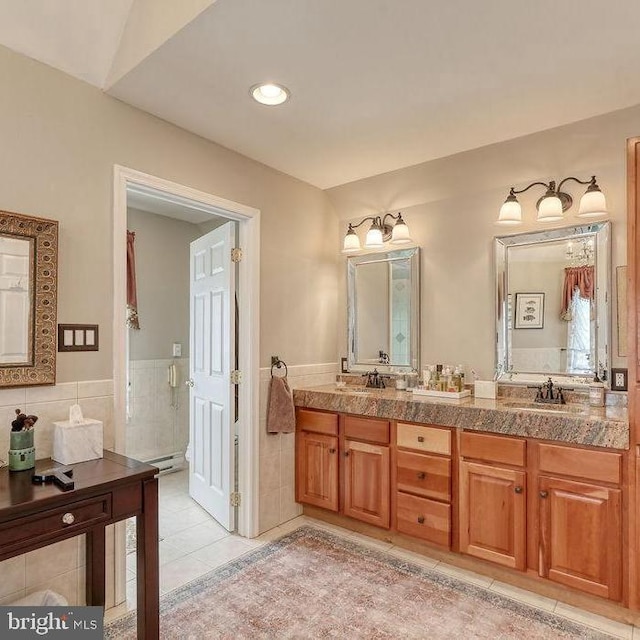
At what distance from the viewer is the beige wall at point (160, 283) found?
4160 mm

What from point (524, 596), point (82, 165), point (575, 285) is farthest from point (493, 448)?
point (82, 165)

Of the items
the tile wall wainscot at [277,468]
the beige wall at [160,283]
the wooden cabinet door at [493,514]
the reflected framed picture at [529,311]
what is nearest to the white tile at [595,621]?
the wooden cabinet door at [493,514]

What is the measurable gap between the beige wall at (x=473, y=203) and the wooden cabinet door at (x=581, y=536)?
0.79m

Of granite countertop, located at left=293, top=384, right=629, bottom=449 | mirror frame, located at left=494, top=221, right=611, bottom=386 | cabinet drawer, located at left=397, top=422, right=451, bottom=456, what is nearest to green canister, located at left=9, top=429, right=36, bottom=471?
granite countertop, located at left=293, top=384, right=629, bottom=449

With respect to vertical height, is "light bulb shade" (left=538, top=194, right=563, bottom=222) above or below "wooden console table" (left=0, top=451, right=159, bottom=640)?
above

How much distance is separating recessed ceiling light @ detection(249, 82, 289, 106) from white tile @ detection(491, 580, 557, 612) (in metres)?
2.72

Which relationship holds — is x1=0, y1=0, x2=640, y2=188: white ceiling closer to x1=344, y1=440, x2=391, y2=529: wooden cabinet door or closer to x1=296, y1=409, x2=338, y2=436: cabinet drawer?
x1=296, y1=409, x2=338, y2=436: cabinet drawer

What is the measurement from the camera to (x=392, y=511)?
9.01 feet

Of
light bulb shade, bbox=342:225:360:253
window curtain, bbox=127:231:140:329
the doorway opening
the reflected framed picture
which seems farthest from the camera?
window curtain, bbox=127:231:140:329

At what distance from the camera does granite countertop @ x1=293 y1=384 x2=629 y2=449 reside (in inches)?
82.0

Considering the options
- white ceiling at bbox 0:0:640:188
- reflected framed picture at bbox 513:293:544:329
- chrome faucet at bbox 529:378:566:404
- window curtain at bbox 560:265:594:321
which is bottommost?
chrome faucet at bbox 529:378:566:404

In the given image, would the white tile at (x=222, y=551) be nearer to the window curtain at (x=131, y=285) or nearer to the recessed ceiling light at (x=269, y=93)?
the window curtain at (x=131, y=285)

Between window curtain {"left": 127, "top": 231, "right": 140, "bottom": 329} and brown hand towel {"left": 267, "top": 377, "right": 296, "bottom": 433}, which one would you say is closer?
brown hand towel {"left": 267, "top": 377, "right": 296, "bottom": 433}

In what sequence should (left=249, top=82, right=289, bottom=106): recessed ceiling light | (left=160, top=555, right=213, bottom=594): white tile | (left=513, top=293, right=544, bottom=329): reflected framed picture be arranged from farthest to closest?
(left=513, top=293, right=544, bottom=329): reflected framed picture → (left=160, top=555, right=213, bottom=594): white tile → (left=249, top=82, right=289, bottom=106): recessed ceiling light
